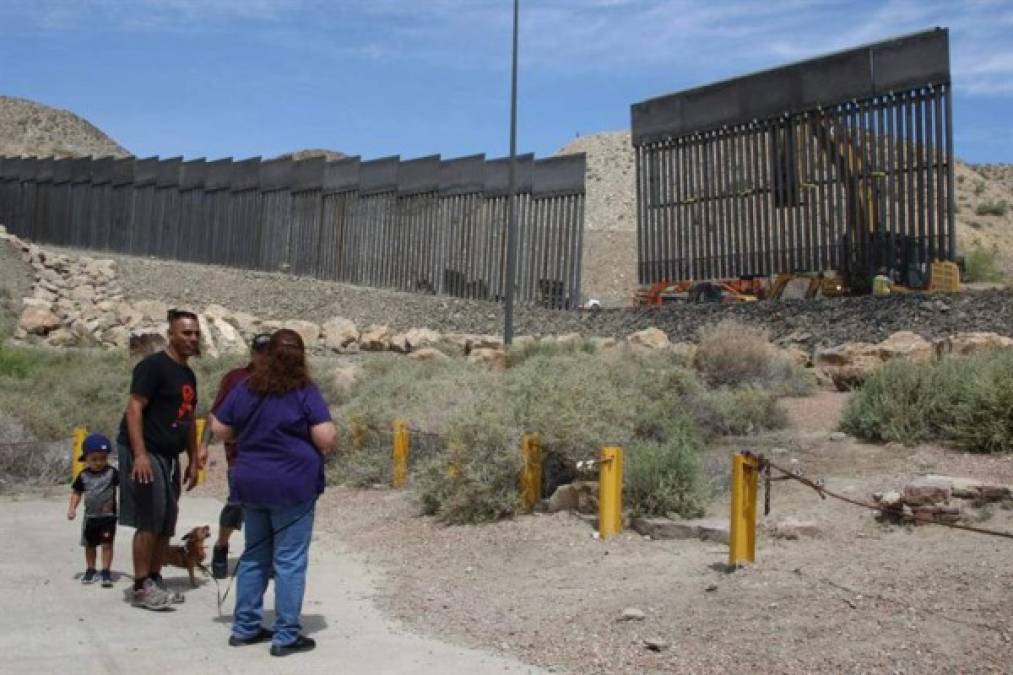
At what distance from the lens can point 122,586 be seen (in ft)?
28.7

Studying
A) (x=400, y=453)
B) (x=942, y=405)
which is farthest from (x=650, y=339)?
(x=942, y=405)

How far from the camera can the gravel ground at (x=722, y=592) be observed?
6.40 meters

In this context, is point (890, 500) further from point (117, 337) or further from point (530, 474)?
point (117, 337)

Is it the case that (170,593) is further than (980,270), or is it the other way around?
(980,270)

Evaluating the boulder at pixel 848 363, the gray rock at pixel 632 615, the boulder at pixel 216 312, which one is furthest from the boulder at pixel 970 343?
the boulder at pixel 216 312

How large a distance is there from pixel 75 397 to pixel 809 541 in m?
13.6

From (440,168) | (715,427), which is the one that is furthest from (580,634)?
(440,168)

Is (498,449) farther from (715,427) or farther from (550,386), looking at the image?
(715,427)

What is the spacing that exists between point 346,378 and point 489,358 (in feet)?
10.6

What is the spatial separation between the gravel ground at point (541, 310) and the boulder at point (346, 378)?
7134 mm

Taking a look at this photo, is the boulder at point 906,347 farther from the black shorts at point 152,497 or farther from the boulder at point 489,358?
the black shorts at point 152,497

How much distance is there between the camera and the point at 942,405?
12.4m

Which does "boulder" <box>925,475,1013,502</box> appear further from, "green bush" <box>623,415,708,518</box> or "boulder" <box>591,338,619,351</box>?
"boulder" <box>591,338,619,351</box>

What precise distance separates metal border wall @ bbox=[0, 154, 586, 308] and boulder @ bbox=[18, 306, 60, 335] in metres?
9.04
